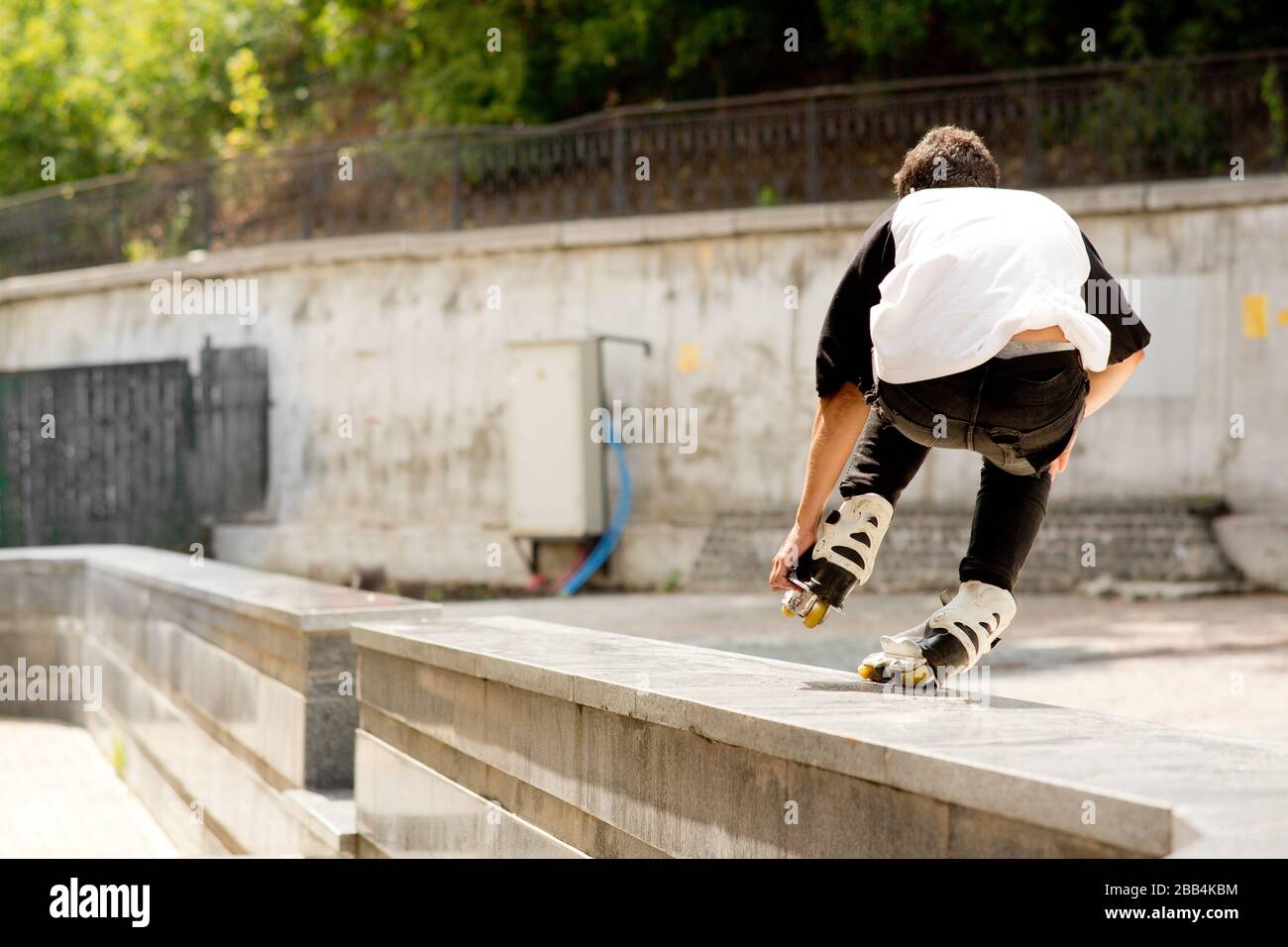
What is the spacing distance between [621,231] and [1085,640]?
7.00 meters

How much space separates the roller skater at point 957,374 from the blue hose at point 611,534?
10.7m

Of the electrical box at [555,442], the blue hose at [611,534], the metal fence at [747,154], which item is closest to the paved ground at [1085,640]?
the blue hose at [611,534]

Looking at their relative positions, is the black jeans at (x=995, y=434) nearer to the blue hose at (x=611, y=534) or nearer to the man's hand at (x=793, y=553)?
the man's hand at (x=793, y=553)

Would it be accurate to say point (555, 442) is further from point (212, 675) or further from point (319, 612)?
point (319, 612)

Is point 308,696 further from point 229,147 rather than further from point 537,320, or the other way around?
point 229,147

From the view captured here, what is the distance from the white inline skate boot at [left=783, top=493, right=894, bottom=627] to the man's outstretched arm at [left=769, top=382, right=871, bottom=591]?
0.05 m

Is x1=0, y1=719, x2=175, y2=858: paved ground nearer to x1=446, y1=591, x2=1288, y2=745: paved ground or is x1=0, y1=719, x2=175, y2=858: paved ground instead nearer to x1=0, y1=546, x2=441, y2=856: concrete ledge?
x1=0, y1=546, x2=441, y2=856: concrete ledge

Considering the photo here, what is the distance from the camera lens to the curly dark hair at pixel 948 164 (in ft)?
11.4

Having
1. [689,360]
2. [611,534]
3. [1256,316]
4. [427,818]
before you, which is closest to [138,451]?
[611,534]

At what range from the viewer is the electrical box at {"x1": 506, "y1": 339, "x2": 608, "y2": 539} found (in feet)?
45.7

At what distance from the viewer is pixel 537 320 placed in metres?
15.0

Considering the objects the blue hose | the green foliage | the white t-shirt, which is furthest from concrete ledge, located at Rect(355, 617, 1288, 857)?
the green foliage

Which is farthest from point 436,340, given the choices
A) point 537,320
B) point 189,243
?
point 189,243

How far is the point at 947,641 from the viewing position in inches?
125
